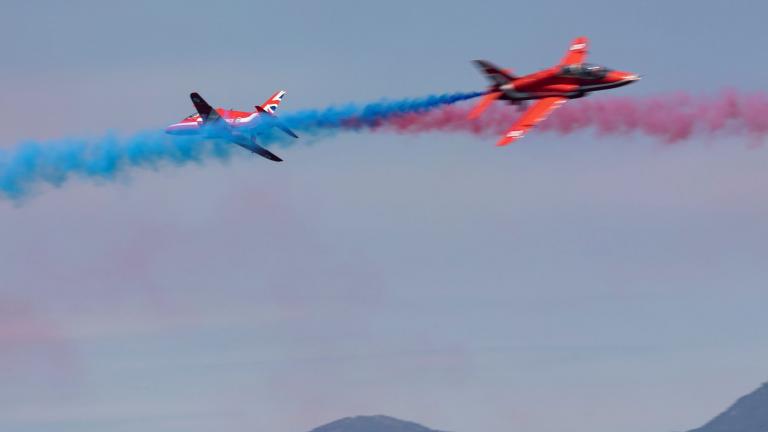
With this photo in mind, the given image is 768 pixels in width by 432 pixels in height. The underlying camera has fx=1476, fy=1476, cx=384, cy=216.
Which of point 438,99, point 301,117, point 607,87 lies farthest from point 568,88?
point 301,117

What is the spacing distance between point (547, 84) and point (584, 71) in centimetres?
304

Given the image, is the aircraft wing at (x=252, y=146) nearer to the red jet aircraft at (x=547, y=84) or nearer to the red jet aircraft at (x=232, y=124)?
the red jet aircraft at (x=232, y=124)

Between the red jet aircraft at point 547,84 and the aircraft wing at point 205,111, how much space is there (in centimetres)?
2075

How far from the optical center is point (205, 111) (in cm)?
11925

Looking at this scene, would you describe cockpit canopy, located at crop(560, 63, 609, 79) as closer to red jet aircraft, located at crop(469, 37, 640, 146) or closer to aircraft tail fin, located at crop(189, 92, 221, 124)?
red jet aircraft, located at crop(469, 37, 640, 146)

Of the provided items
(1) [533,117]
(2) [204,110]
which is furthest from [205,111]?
(1) [533,117]

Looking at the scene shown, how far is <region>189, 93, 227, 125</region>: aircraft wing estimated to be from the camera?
A: 119m

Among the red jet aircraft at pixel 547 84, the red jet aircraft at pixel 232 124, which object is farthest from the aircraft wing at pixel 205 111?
the red jet aircraft at pixel 547 84

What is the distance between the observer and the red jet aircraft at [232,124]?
118m

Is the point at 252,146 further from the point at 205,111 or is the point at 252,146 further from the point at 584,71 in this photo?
the point at 584,71

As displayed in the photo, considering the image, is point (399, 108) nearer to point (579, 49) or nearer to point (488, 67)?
point (488, 67)

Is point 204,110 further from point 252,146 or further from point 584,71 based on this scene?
point 584,71

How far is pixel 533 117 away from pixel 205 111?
27.0 metres

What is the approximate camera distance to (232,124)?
389 feet
